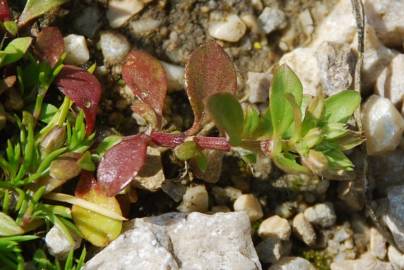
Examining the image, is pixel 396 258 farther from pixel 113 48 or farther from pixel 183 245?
pixel 113 48

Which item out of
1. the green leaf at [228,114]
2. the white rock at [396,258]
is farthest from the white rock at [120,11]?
the white rock at [396,258]

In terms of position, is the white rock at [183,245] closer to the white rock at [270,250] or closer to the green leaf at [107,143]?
the white rock at [270,250]

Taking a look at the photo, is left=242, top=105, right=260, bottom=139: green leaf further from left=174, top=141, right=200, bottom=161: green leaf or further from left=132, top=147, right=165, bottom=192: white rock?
left=132, top=147, right=165, bottom=192: white rock

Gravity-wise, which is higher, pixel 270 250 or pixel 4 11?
pixel 4 11

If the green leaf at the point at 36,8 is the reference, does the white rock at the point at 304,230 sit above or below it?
below

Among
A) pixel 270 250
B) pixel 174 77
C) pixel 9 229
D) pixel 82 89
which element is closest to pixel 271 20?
pixel 174 77

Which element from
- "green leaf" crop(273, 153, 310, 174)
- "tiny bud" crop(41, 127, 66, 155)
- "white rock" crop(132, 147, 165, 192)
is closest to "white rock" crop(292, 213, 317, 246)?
"green leaf" crop(273, 153, 310, 174)
